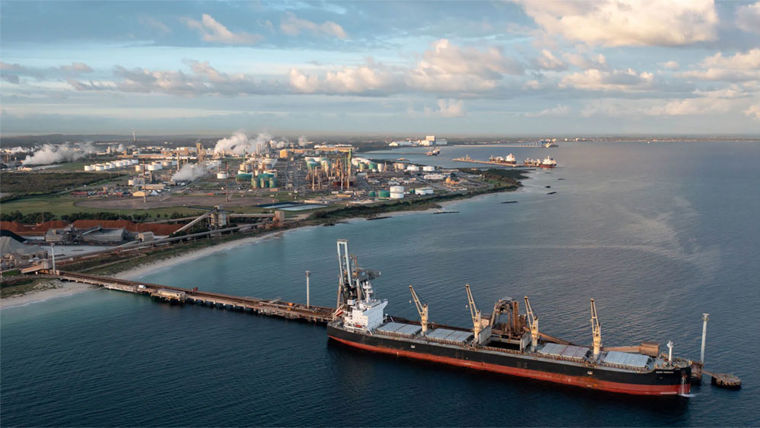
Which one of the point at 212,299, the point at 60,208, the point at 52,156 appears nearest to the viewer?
the point at 212,299

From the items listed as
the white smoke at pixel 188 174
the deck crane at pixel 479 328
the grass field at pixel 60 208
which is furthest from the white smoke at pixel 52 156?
the deck crane at pixel 479 328

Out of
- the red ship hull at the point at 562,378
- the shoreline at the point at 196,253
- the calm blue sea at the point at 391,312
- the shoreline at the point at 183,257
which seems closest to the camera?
the calm blue sea at the point at 391,312

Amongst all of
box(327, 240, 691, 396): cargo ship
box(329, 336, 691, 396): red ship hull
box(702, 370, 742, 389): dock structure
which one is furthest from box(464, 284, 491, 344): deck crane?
box(702, 370, 742, 389): dock structure

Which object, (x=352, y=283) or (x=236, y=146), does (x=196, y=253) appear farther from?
(x=236, y=146)

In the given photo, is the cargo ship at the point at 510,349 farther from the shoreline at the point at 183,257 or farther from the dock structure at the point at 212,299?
the shoreline at the point at 183,257

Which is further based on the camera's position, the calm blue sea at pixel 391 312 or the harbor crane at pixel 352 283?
the harbor crane at pixel 352 283

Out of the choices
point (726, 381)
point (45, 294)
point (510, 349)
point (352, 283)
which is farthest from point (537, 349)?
point (45, 294)
